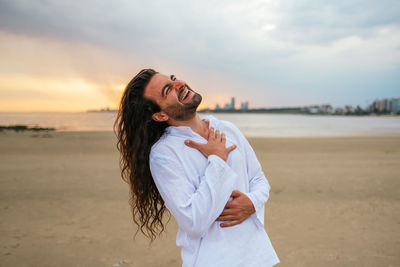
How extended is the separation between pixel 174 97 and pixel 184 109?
10cm

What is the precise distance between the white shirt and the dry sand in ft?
7.19

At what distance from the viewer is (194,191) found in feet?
4.79

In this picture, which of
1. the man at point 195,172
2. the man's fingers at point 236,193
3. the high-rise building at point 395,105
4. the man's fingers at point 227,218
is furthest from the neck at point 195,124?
the high-rise building at point 395,105

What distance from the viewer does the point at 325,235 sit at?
4.13 m

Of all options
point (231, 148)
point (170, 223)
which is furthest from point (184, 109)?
point (170, 223)

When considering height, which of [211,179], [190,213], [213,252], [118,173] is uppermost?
[211,179]

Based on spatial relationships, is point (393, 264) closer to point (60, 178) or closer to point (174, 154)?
point (174, 154)

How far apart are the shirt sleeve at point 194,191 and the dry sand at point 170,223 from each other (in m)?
2.43

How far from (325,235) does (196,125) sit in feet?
11.7

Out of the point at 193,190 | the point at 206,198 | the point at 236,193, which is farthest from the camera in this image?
the point at 236,193

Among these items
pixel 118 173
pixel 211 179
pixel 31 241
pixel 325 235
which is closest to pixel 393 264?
pixel 325 235

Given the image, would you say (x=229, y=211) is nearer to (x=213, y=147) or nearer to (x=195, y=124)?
(x=213, y=147)

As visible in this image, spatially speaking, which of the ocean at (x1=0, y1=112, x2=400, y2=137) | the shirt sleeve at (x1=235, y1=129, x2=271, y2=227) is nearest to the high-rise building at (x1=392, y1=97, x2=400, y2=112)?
the ocean at (x1=0, y1=112, x2=400, y2=137)

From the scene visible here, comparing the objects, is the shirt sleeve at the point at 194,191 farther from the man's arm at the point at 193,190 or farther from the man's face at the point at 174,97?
the man's face at the point at 174,97
